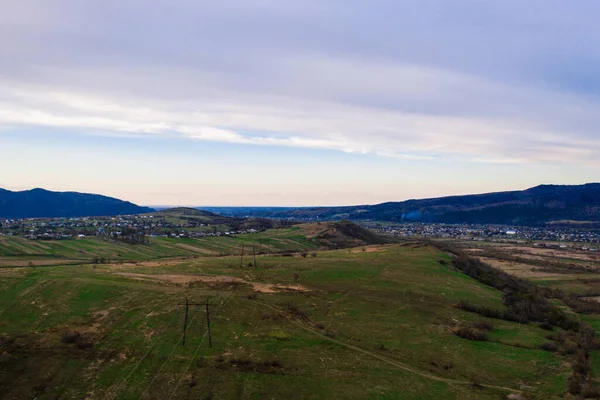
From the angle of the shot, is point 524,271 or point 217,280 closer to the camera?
point 217,280

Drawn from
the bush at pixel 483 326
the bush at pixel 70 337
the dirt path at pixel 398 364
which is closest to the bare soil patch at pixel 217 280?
the dirt path at pixel 398 364

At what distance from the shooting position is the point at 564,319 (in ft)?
248

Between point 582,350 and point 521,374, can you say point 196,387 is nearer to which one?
point 521,374

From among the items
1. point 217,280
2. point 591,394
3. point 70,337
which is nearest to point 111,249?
point 217,280

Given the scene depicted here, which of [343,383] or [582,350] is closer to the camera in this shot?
[343,383]

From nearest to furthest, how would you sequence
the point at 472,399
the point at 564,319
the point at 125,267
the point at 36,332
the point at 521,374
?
the point at 472,399
the point at 521,374
the point at 36,332
the point at 564,319
the point at 125,267

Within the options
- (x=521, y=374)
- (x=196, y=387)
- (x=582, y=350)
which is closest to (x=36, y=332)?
(x=196, y=387)

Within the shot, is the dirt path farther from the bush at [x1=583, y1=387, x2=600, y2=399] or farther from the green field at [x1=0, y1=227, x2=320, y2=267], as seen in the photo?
the green field at [x1=0, y1=227, x2=320, y2=267]

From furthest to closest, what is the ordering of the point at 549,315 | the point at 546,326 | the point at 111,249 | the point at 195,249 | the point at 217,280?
the point at 195,249, the point at 111,249, the point at 217,280, the point at 549,315, the point at 546,326

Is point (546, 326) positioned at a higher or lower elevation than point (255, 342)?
lower

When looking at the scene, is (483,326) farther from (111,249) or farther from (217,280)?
(111,249)

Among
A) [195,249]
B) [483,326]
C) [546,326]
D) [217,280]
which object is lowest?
[546,326]

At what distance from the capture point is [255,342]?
53.3 metres

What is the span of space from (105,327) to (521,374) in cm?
5128
